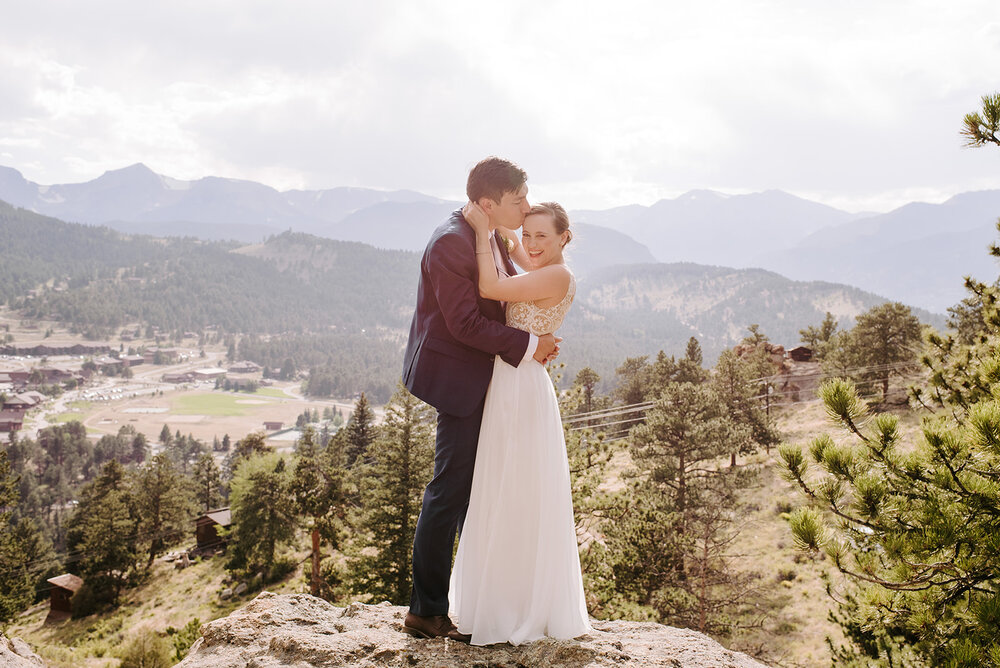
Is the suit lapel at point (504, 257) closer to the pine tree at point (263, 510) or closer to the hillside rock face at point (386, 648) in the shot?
the hillside rock face at point (386, 648)

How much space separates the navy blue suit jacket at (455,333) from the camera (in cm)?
334

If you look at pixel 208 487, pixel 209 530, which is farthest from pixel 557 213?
pixel 208 487

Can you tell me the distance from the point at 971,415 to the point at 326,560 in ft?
99.0

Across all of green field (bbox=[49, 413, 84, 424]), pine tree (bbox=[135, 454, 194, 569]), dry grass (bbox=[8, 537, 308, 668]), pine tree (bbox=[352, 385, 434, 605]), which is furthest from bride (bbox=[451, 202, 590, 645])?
green field (bbox=[49, 413, 84, 424])

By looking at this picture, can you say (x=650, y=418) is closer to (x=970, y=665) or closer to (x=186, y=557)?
(x=970, y=665)

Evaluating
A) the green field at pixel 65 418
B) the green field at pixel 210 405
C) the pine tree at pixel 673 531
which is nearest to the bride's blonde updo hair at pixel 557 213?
the pine tree at pixel 673 531

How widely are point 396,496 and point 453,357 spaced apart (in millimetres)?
15726

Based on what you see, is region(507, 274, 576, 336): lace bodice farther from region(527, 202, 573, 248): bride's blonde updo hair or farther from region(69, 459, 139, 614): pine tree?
region(69, 459, 139, 614): pine tree

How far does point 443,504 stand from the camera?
11.5 ft

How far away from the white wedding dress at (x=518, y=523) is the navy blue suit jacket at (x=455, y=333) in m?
0.18

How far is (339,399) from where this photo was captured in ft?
648

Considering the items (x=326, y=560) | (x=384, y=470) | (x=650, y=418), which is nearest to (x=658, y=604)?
(x=650, y=418)

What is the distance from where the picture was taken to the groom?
338 cm

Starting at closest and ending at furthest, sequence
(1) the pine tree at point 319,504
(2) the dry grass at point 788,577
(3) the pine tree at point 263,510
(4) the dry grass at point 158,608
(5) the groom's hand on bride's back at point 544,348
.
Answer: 1. (5) the groom's hand on bride's back at point 544,348
2. (2) the dry grass at point 788,577
3. (1) the pine tree at point 319,504
4. (4) the dry grass at point 158,608
5. (3) the pine tree at point 263,510
